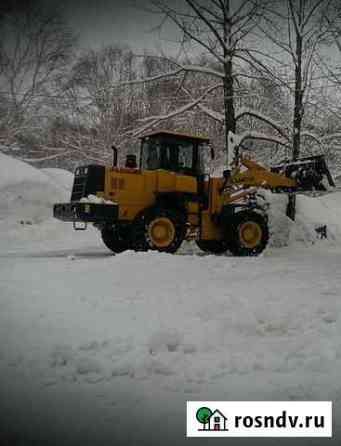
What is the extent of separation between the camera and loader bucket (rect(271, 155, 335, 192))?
31.2 feet

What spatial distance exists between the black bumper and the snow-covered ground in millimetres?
2166

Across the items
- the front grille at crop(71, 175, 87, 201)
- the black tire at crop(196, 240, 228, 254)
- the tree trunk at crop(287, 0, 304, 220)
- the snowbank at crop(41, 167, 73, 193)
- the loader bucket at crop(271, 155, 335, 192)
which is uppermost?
the tree trunk at crop(287, 0, 304, 220)

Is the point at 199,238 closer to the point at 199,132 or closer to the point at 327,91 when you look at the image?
the point at 327,91

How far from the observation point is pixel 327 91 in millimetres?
11820

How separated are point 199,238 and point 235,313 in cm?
593

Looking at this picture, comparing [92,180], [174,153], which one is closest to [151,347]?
[92,180]

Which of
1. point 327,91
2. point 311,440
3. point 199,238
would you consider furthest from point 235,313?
point 327,91

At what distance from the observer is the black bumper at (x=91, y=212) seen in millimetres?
7863

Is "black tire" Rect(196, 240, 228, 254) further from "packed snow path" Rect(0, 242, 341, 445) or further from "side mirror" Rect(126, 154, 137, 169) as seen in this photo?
"packed snow path" Rect(0, 242, 341, 445)

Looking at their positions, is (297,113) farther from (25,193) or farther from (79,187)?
(25,193)

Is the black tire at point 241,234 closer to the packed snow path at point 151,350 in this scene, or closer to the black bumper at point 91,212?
the black bumper at point 91,212

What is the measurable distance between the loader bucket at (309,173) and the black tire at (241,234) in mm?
1169

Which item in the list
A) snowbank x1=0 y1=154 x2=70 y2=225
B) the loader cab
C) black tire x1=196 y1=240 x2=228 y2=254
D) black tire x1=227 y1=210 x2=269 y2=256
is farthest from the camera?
snowbank x1=0 y1=154 x2=70 y2=225

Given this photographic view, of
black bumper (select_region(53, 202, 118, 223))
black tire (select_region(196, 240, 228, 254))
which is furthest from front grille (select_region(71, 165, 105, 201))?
black tire (select_region(196, 240, 228, 254))
